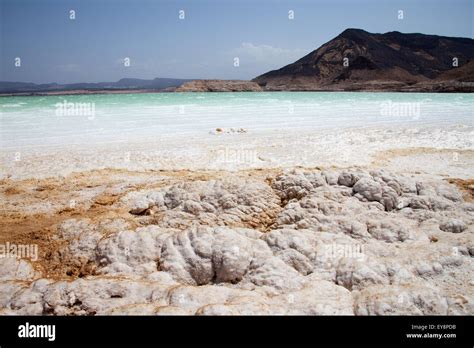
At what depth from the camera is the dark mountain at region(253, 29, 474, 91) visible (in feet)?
325

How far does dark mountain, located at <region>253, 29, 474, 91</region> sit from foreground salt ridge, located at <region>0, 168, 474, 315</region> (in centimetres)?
9398

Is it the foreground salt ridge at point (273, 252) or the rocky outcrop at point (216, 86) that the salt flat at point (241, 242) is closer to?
the foreground salt ridge at point (273, 252)

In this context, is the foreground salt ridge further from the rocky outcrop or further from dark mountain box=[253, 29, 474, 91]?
dark mountain box=[253, 29, 474, 91]

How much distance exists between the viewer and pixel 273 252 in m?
4.08

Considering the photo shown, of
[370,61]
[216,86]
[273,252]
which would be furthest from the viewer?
[370,61]

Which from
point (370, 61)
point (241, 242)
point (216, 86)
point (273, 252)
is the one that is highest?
point (370, 61)

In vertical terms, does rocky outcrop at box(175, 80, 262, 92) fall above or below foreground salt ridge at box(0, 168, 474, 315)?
above

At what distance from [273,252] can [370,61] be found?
112806 millimetres

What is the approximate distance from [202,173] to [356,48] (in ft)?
422

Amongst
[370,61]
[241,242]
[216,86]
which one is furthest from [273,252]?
[370,61]

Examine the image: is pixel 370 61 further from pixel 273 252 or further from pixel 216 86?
pixel 273 252

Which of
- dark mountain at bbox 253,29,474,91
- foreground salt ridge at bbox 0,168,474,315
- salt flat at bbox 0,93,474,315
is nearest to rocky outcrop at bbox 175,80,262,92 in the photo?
dark mountain at bbox 253,29,474,91
